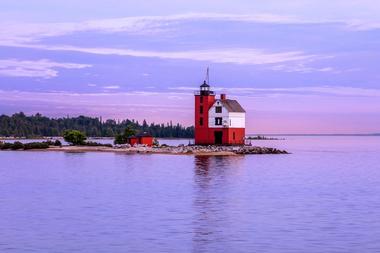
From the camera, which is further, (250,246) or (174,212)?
(174,212)

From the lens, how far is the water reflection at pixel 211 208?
2555cm

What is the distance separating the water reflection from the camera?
25547 mm

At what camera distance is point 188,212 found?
32.8 meters

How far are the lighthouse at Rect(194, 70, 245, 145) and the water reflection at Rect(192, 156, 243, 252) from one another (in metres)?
28.0

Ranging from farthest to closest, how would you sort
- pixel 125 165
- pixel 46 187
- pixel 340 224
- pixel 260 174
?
1. pixel 125 165
2. pixel 260 174
3. pixel 46 187
4. pixel 340 224

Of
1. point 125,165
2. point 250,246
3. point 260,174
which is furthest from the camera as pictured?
point 125,165

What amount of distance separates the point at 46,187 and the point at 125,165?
2322 centimetres

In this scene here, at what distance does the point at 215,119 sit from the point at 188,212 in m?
57.3

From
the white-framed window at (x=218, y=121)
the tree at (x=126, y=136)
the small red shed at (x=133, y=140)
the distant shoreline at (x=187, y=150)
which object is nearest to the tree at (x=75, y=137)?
the distant shoreline at (x=187, y=150)

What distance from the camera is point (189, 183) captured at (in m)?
48.0

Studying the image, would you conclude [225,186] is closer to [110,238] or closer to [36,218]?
[36,218]

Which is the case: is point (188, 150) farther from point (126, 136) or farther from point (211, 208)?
point (211, 208)

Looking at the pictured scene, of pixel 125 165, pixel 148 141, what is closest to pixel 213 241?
pixel 125 165

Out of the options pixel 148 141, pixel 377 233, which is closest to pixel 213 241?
pixel 377 233
